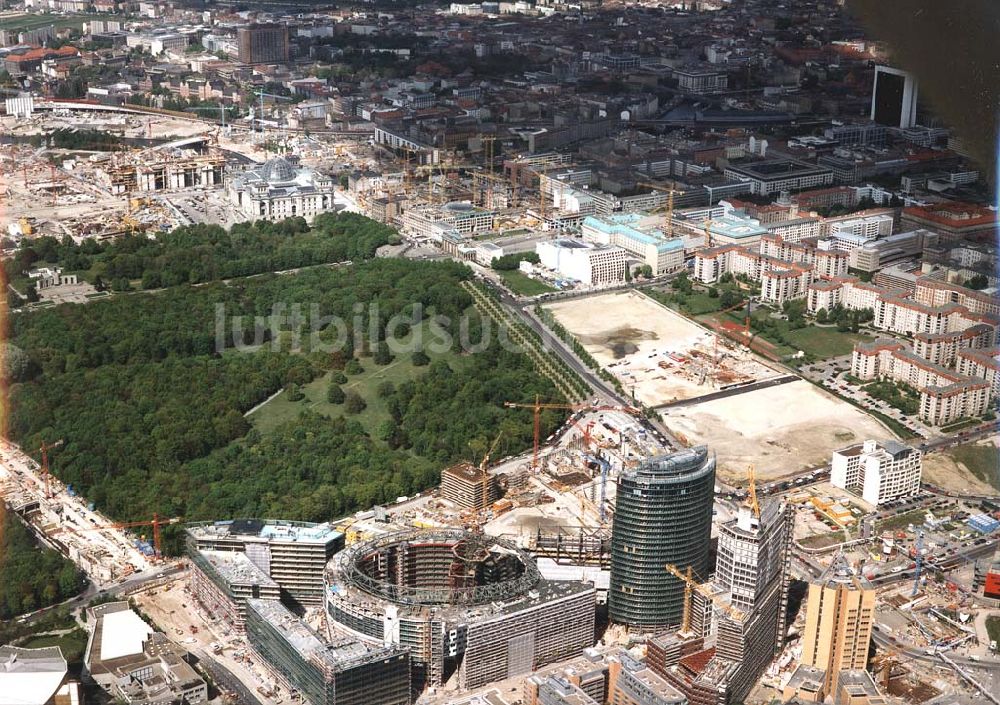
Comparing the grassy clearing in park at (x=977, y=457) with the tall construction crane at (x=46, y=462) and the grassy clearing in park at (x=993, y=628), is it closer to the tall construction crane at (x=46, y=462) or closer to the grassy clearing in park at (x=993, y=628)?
the grassy clearing in park at (x=993, y=628)

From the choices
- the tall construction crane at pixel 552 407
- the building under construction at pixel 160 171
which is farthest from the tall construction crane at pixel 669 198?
the building under construction at pixel 160 171

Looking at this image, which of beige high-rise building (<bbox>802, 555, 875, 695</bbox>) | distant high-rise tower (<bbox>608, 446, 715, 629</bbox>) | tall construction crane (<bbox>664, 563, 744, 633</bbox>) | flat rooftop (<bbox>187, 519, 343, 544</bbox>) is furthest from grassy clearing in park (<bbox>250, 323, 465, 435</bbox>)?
beige high-rise building (<bbox>802, 555, 875, 695</bbox>)

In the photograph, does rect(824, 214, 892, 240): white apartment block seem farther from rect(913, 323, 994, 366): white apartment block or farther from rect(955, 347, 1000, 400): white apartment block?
rect(955, 347, 1000, 400): white apartment block

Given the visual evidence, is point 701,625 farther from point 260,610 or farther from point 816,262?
point 816,262

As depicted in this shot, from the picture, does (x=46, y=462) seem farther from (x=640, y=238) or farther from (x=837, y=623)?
(x=640, y=238)

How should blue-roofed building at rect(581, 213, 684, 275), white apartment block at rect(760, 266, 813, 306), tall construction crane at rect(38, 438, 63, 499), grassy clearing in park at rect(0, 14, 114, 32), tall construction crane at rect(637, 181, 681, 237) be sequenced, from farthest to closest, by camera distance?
1. grassy clearing in park at rect(0, 14, 114, 32)
2. tall construction crane at rect(637, 181, 681, 237)
3. blue-roofed building at rect(581, 213, 684, 275)
4. white apartment block at rect(760, 266, 813, 306)
5. tall construction crane at rect(38, 438, 63, 499)

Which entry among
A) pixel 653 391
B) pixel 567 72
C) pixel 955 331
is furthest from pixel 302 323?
pixel 567 72
